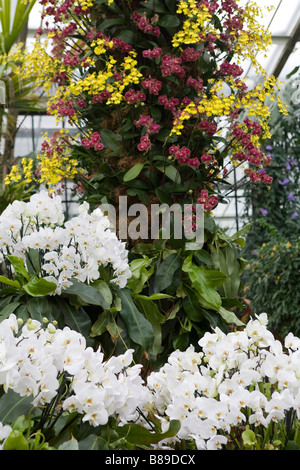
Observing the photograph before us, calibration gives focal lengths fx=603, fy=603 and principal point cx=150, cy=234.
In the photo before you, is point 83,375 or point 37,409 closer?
point 83,375

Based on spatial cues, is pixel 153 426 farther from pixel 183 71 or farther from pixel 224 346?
pixel 183 71

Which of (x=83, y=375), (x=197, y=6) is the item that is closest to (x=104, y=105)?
(x=197, y=6)

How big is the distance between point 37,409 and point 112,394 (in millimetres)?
244

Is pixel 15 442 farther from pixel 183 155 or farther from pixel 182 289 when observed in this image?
pixel 183 155

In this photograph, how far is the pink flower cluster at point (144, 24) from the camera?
2391 mm

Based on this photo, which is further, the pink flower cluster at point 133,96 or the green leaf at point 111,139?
the green leaf at point 111,139

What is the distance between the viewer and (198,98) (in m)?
2.52

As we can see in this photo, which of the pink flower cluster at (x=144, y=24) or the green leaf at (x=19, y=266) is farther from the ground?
the pink flower cluster at (x=144, y=24)

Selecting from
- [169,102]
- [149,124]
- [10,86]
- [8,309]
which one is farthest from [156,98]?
[10,86]

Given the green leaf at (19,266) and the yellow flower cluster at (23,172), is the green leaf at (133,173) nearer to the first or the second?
the yellow flower cluster at (23,172)

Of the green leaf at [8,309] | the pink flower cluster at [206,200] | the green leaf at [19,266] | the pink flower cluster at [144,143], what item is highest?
the pink flower cluster at [144,143]

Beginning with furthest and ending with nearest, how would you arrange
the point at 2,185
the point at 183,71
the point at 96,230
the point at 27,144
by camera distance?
the point at 27,144 < the point at 2,185 < the point at 183,71 < the point at 96,230

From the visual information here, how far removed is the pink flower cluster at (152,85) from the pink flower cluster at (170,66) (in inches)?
A: 1.6
